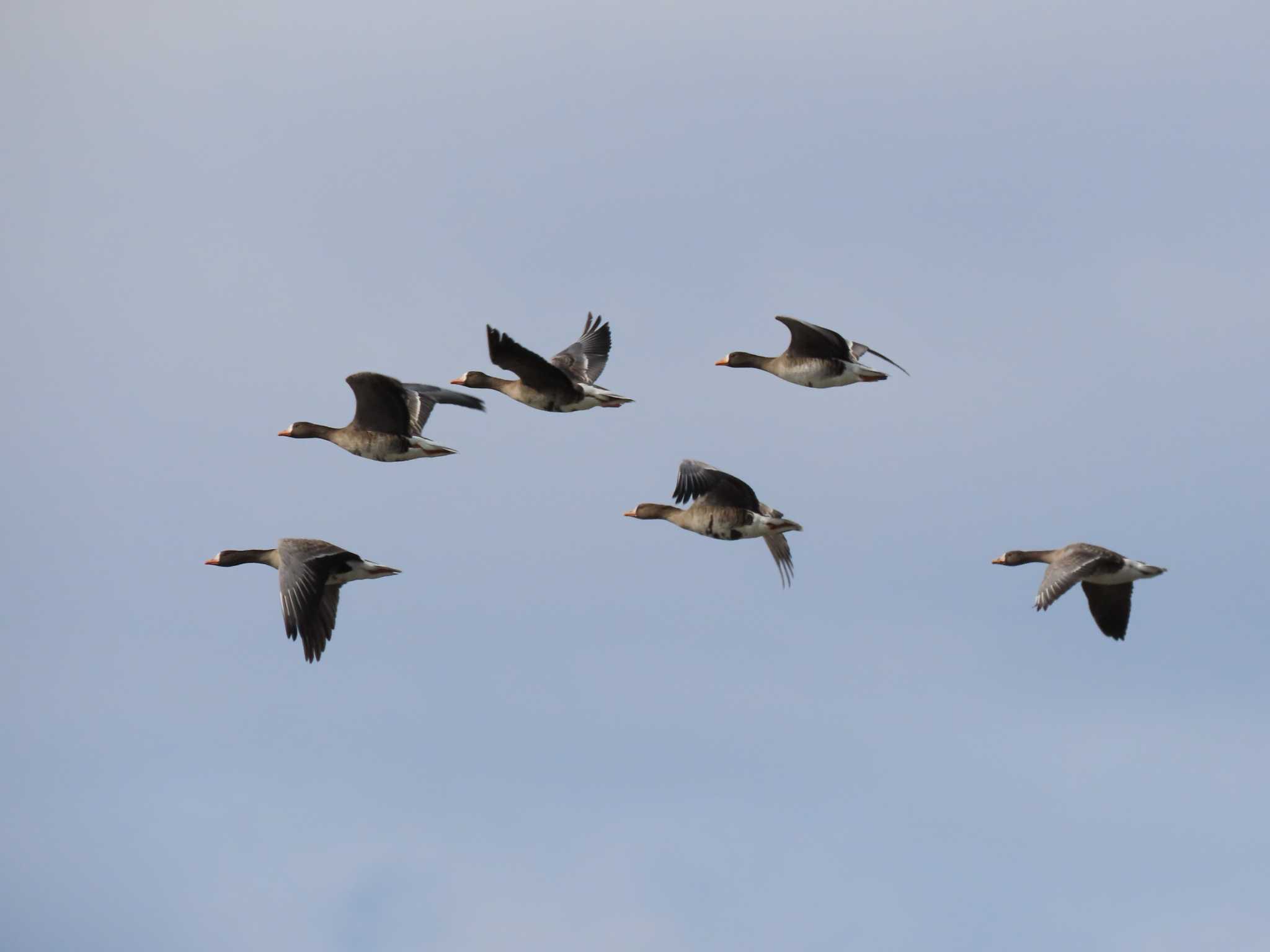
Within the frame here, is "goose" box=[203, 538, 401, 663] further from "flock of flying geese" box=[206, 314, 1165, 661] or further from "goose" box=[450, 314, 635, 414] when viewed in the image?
"goose" box=[450, 314, 635, 414]

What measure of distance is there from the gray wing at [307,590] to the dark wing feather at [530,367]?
4.22 metres

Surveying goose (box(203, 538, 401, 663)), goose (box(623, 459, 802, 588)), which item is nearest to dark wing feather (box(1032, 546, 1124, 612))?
goose (box(623, 459, 802, 588))

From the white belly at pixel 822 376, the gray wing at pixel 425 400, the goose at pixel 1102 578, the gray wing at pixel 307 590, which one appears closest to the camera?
the gray wing at pixel 307 590

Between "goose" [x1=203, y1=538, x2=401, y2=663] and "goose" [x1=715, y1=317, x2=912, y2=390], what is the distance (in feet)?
28.5

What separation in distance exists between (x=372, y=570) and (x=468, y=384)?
585 centimetres

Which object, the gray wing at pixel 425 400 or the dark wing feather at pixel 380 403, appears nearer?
the dark wing feather at pixel 380 403

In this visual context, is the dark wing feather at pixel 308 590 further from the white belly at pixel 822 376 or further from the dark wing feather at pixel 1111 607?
the dark wing feather at pixel 1111 607

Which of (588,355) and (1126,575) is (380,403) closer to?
(588,355)

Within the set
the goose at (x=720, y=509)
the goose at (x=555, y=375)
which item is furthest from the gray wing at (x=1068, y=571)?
the goose at (x=555, y=375)

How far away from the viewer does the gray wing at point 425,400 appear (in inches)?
1451

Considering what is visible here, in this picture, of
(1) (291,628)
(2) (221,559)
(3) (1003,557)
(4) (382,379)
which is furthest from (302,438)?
(3) (1003,557)

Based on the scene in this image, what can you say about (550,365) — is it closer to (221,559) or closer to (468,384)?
(468,384)

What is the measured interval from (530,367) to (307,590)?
20.2ft

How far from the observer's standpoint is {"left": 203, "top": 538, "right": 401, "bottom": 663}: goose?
107 ft
